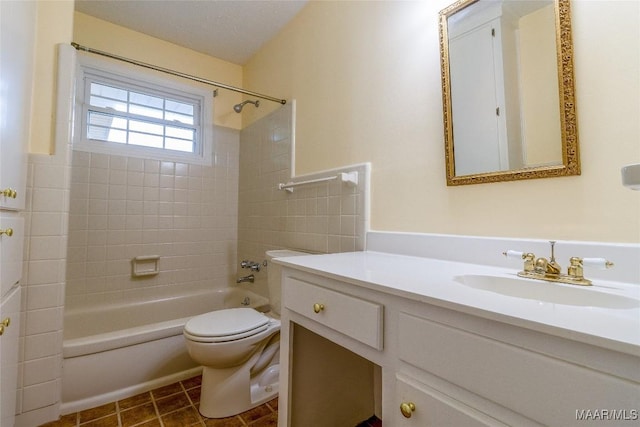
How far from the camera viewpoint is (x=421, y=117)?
1208 mm

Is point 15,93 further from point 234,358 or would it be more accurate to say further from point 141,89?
point 234,358

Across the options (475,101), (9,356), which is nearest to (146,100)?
(9,356)

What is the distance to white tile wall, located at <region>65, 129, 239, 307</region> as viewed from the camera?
6.43 feet

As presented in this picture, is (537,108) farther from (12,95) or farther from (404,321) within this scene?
(12,95)

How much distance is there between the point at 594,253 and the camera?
0.76 metres

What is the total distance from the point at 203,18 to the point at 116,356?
2188 mm

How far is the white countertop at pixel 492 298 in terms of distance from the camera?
1.30 feet

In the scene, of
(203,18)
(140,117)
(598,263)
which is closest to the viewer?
(598,263)

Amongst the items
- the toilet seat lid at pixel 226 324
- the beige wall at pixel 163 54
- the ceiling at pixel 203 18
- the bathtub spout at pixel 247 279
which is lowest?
the toilet seat lid at pixel 226 324

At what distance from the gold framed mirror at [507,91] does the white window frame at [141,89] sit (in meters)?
1.99

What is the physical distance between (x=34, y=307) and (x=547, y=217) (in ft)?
6.97

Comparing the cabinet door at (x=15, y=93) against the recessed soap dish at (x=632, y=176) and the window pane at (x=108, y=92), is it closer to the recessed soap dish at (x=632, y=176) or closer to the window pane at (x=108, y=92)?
the window pane at (x=108, y=92)

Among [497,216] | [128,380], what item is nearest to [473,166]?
[497,216]

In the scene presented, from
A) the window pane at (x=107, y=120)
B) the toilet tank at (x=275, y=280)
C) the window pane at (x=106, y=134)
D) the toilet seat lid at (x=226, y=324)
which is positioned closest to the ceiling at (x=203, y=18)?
the window pane at (x=107, y=120)
